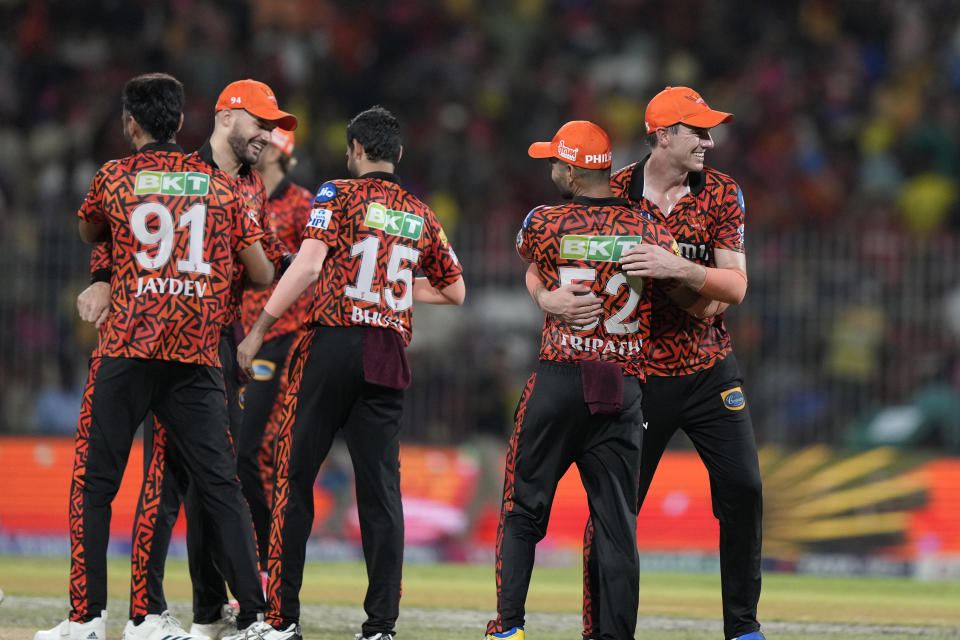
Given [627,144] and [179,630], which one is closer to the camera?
[179,630]

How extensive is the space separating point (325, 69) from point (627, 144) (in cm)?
407

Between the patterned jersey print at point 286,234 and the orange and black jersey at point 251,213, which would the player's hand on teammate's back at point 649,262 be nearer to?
the orange and black jersey at point 251,213

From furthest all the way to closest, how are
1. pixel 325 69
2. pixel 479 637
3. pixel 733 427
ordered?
pixel 325 69, pixel 479 637, pixel 733 427

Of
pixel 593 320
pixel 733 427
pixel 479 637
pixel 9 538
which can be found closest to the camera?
pixel 593 320

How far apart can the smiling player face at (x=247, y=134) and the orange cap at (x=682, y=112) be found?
2.00m

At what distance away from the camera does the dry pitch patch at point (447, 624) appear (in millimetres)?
8047

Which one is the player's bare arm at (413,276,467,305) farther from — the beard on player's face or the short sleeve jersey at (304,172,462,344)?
the beard on player's face

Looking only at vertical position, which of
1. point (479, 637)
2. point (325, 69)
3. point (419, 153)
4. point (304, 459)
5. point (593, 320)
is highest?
point (325, 69)

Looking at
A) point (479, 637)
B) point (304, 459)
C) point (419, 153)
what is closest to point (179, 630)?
point (304, 459)

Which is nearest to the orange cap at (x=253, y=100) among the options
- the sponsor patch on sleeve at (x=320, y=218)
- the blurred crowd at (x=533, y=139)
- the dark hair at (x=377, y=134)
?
the dark hair at (x=377, y=134)

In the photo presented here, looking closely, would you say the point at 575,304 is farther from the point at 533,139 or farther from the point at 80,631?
the point at 533,139

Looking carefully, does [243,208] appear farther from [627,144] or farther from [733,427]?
[627,144]

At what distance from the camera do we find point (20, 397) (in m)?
14.4

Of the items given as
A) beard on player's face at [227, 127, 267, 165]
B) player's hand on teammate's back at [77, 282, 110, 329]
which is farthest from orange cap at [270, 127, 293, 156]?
player's hand on teammate's back at [77, 282, 110, 329]
